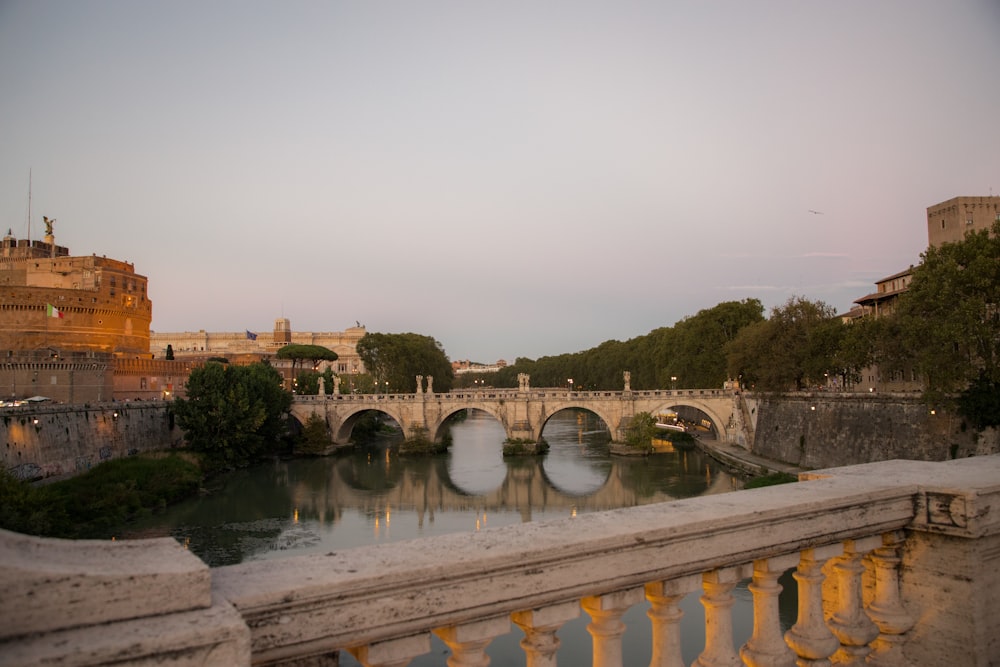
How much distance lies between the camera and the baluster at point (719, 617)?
260 cm

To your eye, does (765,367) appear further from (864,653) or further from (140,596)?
(140,596)

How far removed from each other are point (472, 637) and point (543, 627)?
0.80 feet

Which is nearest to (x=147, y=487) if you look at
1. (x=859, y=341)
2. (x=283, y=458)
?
(x=283, y=458)

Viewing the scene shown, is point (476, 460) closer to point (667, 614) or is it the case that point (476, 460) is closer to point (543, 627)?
point (667, 614)

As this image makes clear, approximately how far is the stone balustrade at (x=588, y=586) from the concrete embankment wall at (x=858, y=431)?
17.6 meters

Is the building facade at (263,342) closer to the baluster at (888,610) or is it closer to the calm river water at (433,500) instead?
the calm river water at (433,500)

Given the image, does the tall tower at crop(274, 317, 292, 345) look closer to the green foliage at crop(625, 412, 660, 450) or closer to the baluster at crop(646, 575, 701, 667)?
the green foliage at crop(625, 412, 660, 450)

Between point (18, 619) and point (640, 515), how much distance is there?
1914 mm

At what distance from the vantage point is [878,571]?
3188 mm

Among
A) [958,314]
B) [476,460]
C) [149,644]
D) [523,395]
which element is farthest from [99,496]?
[958,314]

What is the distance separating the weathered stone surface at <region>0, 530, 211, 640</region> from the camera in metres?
1.52

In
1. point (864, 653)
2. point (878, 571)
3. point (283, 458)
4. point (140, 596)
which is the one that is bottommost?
point (283, 458)

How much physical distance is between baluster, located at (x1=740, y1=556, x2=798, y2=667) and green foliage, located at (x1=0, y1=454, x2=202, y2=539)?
692 inches

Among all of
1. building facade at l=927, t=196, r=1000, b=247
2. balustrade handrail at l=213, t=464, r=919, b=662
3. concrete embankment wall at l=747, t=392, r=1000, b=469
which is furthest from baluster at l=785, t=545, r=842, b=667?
building facade at l=927, t=196, r=1000, b=247
